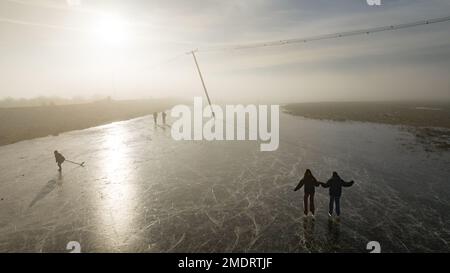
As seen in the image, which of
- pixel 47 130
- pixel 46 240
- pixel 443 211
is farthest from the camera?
pixel 47 130

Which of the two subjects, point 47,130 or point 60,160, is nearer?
point 60,160

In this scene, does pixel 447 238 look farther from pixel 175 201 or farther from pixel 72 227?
pixel 72 227

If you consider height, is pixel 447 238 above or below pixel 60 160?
below
